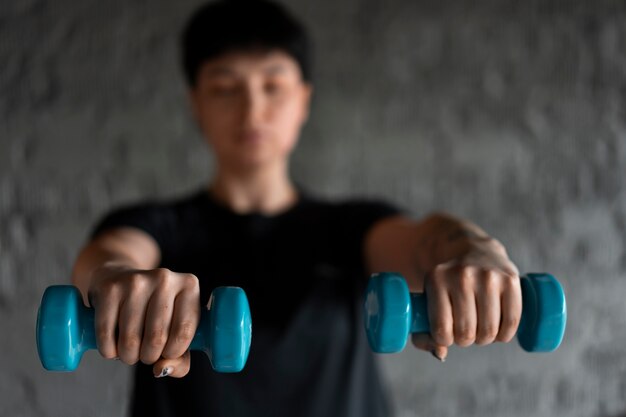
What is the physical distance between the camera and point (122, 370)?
3.45ft

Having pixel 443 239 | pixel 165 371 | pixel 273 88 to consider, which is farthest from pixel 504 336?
pixel 273 88

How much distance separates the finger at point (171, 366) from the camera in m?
0.37

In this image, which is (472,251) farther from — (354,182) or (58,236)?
(58,236)

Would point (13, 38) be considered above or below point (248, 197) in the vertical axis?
above

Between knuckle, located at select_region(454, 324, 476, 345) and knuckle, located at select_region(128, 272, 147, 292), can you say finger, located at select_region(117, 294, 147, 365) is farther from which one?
knuckle, located at select_region(454, 324, 476, 345)

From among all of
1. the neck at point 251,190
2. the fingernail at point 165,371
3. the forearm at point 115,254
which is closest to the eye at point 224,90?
the neck at point 251,190

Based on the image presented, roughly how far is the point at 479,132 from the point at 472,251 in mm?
735

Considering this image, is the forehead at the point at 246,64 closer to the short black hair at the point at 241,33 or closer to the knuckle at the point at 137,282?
the short black hair at the point at 241,33

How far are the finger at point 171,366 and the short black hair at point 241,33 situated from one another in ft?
1.55

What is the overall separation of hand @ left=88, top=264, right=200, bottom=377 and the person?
22cm

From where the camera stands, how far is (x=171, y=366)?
1.22 ft

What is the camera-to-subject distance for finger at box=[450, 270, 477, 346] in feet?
1.26

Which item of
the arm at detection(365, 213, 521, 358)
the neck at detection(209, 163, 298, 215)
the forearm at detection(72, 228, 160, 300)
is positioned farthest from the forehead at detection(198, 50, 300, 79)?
the arm at detection(365, 213, 521, 358)

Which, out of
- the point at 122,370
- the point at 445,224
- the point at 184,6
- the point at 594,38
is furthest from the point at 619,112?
the point at 122,370
